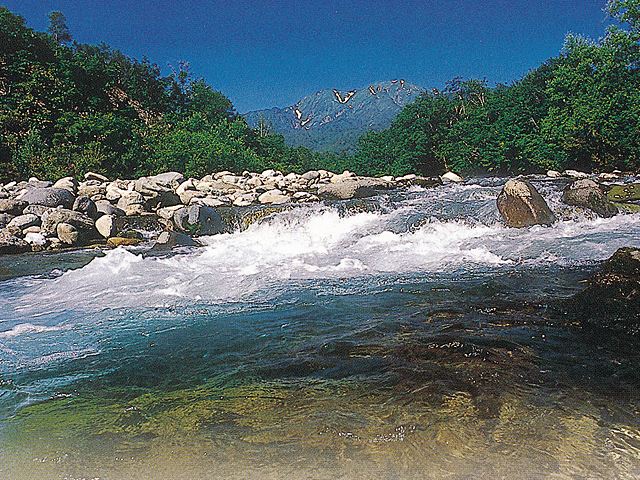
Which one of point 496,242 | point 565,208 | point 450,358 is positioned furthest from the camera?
point 565,208

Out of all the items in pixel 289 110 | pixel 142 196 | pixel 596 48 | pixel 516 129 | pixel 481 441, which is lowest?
pixel 481 441

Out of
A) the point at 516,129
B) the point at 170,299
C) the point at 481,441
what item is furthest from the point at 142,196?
the point at 516,129

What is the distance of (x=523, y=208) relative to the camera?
7.91 metres

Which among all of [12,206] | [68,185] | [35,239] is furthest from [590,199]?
[68,185]

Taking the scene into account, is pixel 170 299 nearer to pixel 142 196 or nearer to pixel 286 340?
pixel 286 340

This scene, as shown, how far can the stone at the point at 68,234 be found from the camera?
806 cm

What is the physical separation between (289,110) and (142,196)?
10616cm

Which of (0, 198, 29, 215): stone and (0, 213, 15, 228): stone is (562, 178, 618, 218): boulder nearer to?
(0, 213, 15, 228): stone

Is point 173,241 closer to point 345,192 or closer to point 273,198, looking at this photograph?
point 273,198

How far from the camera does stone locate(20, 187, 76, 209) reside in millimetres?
9180

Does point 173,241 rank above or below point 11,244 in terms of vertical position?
below

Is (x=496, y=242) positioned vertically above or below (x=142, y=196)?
below

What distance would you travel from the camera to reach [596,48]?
1744 centimetres

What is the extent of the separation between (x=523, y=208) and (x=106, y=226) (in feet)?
25.0
